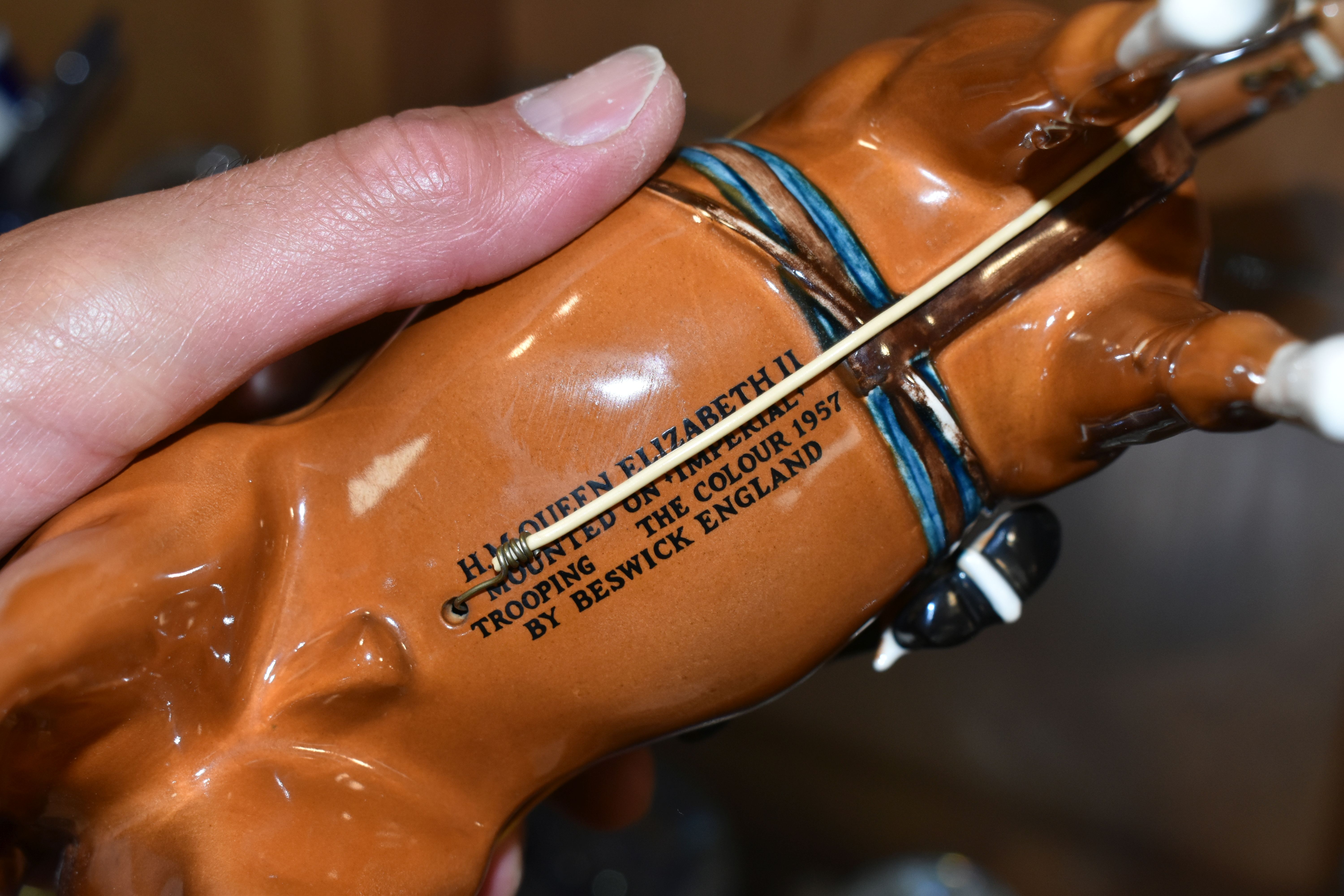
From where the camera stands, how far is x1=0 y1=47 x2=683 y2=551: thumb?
0.55m

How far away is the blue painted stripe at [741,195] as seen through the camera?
501 millimetres

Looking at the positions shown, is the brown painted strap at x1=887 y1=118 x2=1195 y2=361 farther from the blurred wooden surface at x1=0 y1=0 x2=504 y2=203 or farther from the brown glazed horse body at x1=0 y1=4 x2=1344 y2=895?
the blurred wooden surface at x1=0 y1=0 x2=504 y2=203

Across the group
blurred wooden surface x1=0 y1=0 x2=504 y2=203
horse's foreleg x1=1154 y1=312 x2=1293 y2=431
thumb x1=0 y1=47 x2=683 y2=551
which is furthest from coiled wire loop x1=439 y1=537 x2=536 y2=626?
blurred wooden surface x1=0 y1=0 x2=504 y2=203

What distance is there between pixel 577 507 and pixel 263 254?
224 millimetres

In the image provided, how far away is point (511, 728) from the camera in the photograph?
0.52m

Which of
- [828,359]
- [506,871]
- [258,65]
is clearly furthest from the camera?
[258,65]

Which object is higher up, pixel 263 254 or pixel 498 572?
pixel 263 254

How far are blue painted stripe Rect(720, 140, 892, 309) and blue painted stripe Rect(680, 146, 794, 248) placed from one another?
2 centimetres

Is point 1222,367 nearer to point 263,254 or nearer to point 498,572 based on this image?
point 498,572

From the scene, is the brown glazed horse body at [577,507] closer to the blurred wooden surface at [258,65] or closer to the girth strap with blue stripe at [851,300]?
the girth strap with blue stripe at [851,300]

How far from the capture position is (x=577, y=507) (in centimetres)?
49

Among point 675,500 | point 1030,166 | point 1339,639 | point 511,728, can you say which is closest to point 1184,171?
point 1030,166

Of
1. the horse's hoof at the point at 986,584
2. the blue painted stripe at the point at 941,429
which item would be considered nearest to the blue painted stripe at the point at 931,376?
the blue painted stripe at the point at 941,429

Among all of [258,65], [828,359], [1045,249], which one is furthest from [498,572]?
[258,65]
